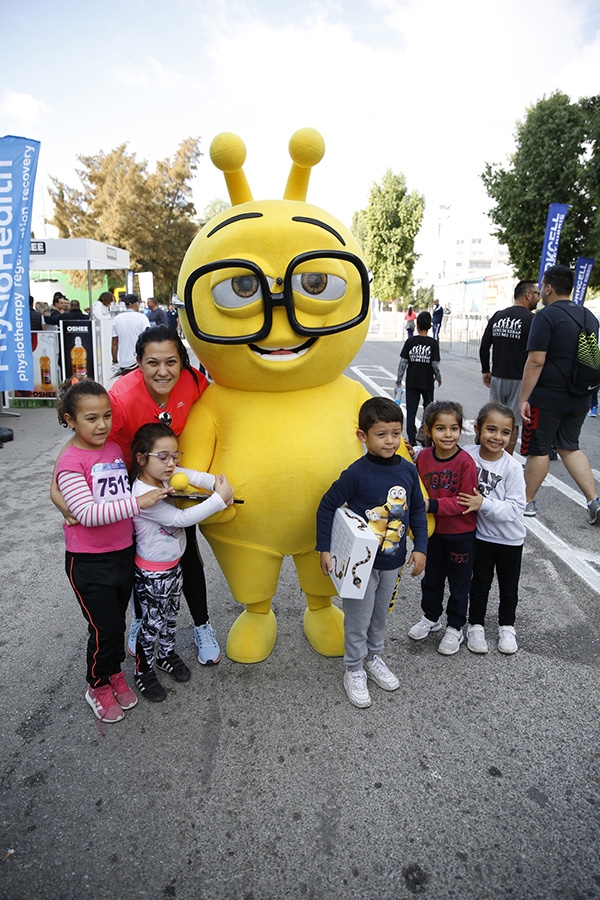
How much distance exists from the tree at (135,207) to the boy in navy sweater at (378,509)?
25.1 meters

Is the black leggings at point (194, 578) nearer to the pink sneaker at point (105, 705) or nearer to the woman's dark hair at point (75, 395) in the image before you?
the pink sneaker at point (105, 705)

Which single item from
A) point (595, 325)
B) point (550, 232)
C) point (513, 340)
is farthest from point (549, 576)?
point (550, 232)

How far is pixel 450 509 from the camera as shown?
2.64m

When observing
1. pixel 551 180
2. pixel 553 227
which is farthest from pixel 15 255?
pixel 551 180

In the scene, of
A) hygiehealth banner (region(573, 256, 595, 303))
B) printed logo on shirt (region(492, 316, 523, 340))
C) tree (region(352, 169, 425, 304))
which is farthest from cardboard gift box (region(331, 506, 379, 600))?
tree (region(352, 169, 425, 304))

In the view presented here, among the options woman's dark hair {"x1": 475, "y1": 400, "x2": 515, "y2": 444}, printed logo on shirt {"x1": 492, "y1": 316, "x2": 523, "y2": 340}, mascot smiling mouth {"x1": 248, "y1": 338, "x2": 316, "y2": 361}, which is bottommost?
woman's dark hair {"x1": 475, "y1": 400, "x2": 515, "y2": 444}

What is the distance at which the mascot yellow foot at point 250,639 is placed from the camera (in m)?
2.79

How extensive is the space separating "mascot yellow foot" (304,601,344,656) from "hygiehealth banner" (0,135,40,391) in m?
5.22

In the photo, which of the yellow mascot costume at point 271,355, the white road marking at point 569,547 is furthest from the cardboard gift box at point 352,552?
the white road marking at point 569,547

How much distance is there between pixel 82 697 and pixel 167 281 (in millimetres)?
27591

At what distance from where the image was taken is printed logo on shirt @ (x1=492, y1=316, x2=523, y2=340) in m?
5.40

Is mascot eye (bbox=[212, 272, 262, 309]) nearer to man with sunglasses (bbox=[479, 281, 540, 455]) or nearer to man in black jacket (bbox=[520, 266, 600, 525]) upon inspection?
man in black jacket (bbox=[520, 266, 600, 525])

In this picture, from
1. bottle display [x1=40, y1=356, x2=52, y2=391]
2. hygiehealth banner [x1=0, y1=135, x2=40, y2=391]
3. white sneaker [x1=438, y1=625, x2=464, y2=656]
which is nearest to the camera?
white sneaker [x1=438, y1=625, x2=464, y2=656]

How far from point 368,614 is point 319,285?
140cm
